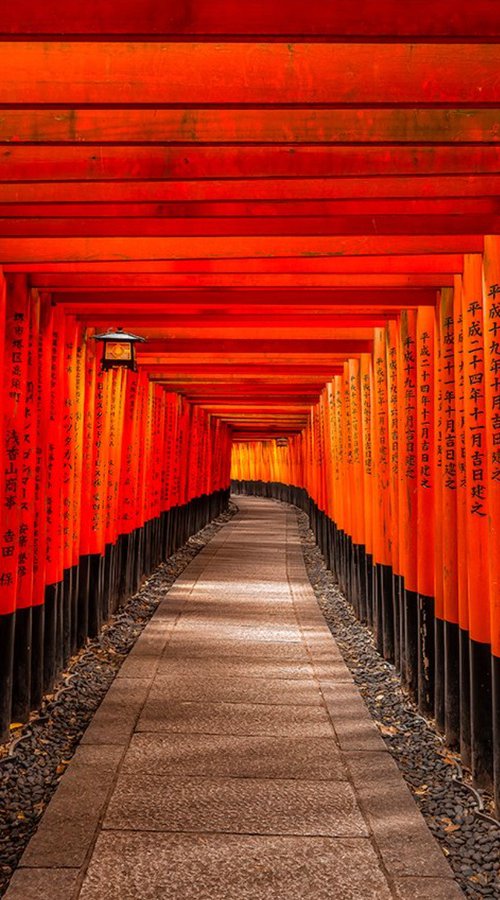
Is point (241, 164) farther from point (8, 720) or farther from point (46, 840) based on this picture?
point (8, 720)

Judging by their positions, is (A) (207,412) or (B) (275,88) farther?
(A) (207,412)

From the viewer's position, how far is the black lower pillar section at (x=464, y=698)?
510 cm

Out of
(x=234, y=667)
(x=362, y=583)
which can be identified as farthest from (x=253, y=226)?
(x=362, y=583)

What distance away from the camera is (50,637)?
6777 millimetres

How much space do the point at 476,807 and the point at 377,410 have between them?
15.7 ft

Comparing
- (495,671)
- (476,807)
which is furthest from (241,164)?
(476,807)

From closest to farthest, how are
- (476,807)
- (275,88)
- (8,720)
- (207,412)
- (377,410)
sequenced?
(275,88)
(476,807)
(8,720)
(377,410)
(207,412)

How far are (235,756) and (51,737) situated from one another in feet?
4.96

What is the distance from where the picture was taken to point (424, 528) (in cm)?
641

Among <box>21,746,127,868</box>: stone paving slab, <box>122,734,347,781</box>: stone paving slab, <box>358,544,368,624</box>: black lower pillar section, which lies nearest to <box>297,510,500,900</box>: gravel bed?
<box>122,734,347,781</box>: stone paving slab

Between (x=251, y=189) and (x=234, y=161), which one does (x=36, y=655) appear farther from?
(x=234, y=161)

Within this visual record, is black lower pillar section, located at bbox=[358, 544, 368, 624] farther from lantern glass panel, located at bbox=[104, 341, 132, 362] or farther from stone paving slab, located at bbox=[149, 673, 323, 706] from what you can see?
lantern glass panel, located at bbox=[104, 341, 132, 362]

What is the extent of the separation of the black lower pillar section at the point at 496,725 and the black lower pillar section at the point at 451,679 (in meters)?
1.04

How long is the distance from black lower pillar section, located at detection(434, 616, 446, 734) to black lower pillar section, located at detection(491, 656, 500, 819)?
1.22 m
